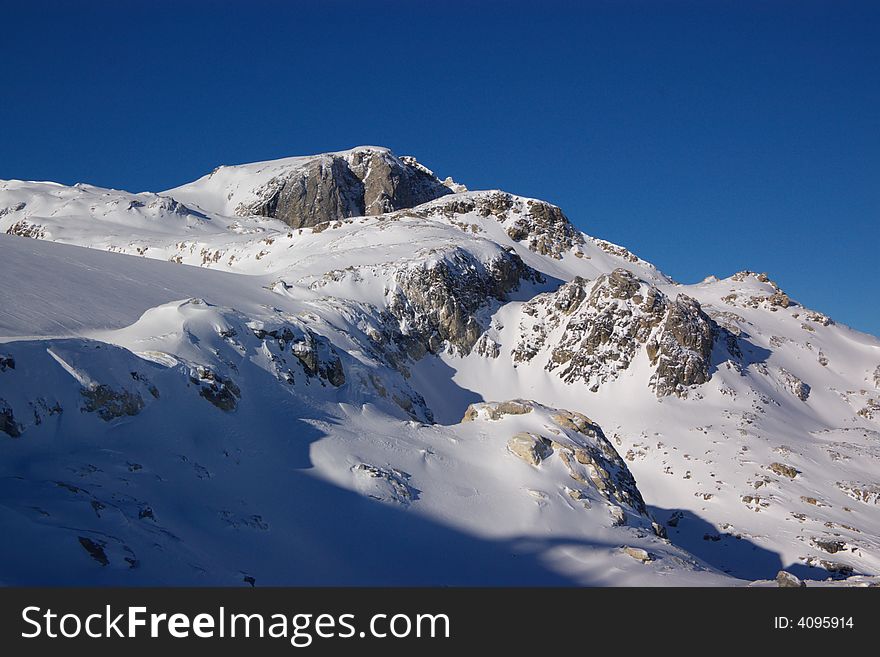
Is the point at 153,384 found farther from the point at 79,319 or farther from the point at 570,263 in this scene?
the point at 570,263

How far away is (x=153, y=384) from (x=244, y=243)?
1752 inches

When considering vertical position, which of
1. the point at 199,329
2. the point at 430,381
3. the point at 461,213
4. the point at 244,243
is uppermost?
the point at 461,213

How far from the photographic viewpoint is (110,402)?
54.5 ft

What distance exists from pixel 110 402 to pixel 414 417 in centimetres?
1518

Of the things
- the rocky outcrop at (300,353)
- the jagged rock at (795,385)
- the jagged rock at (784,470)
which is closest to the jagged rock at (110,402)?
the rocky outcrop at (300,353)

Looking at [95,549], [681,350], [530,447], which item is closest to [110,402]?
[95,549]

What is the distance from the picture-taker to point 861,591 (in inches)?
510

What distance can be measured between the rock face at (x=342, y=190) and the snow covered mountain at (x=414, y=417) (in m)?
25.7

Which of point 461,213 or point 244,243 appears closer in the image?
point 244,243

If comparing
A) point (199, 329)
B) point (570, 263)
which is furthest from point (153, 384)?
point (570, 263)

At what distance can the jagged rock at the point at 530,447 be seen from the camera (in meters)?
23.0

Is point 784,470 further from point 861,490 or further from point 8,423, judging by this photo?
point 8,423

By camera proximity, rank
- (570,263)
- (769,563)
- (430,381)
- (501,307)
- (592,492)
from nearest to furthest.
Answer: (592,492), (769,563), (430,381), (501,307), (570,263)

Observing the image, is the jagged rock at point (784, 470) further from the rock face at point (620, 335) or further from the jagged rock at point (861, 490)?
the rock face at point (620, 335)
